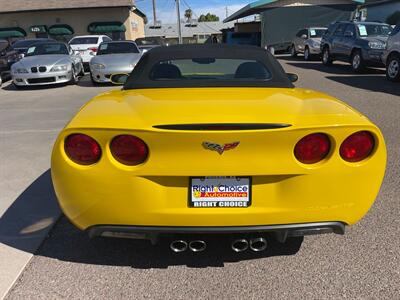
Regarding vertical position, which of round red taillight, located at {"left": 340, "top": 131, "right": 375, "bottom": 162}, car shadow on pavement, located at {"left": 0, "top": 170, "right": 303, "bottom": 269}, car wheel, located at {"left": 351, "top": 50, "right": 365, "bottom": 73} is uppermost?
round red taillight, located at {"left": 340, "top": 131, "right": 375, "bottom": 162}

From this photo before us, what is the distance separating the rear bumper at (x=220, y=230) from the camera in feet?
8.39

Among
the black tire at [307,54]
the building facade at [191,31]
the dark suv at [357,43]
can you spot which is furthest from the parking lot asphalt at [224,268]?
the building facade at [191,31]

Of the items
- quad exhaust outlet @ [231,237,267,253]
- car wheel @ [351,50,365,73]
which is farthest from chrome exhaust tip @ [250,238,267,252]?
car wheel @ [351,50,365,73]

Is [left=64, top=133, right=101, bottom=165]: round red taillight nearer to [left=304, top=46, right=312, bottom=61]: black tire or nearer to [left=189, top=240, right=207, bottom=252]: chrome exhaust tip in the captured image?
[left=189, top=240, right=207, bottom=252]: chrome exhaust tip

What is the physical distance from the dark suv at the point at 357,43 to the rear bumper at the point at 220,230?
1277 cm

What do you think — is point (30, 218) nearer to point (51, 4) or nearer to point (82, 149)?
point (82, 149)

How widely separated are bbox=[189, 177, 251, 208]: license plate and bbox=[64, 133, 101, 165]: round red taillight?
0.59 metres

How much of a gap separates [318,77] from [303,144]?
499 inches

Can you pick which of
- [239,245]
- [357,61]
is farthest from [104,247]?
[357,61]

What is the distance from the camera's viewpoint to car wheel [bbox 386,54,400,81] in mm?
11719

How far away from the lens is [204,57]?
4.16 meters

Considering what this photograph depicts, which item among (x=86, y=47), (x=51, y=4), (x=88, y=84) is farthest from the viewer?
(x=51, y=4)

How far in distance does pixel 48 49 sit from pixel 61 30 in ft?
79.4

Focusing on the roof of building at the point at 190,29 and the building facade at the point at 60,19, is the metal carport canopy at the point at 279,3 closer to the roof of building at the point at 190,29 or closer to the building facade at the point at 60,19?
the building facade at the point at 60,19
